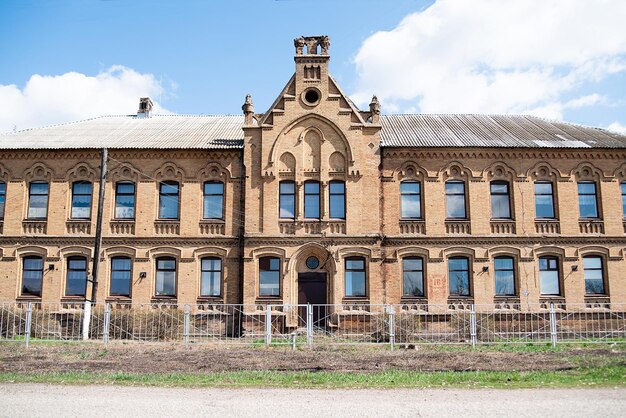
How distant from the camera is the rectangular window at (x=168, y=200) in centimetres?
2688

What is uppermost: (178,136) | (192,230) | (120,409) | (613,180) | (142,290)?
(178,136)

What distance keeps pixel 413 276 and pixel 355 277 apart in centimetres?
288

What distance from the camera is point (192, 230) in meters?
26.4

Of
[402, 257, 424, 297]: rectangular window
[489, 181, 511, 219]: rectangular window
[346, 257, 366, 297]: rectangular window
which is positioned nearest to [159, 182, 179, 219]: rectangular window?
[346, 257, 366, 297]: rectangular window

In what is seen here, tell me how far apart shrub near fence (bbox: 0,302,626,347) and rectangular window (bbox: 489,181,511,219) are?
4606mm

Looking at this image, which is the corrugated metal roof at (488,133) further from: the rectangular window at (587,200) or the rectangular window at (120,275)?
the rectangular window at (120,275)

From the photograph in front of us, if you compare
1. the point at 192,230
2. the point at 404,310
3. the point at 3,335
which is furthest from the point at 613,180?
the point at 3,335

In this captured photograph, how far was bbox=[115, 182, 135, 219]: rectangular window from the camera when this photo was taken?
2698cm

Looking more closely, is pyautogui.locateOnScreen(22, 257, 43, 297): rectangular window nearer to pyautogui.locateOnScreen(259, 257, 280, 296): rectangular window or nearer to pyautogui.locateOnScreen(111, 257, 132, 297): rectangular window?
pyautogui.locateOnScreen(111, 257, 132, 297): rectangular window

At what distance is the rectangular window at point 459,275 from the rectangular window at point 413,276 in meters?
1.38

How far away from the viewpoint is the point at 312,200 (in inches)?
1029

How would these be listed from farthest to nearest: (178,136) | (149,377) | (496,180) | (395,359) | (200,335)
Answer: (178,136) → (496,180) → (200,335) → (395,359) → (149,377)

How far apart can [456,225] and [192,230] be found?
12.8 m

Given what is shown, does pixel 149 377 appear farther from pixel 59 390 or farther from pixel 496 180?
pixel 496 180
